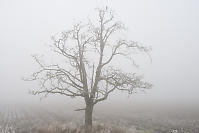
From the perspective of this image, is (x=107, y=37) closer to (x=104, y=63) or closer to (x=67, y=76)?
(x=104, y=63)

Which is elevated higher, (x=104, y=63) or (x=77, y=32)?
(x=77, y=32)

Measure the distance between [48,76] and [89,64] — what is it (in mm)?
3102

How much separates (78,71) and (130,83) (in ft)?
13.3

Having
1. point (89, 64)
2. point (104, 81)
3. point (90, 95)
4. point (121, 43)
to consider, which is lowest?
point (90, 95)

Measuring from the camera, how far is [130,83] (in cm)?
1555

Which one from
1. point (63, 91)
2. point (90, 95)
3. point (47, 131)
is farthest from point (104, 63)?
point (47, 131)

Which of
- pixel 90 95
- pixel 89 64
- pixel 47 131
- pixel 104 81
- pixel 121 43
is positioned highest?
pixel 121 43

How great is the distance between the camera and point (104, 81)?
16.8 meters

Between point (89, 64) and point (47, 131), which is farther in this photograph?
point (89, 64)

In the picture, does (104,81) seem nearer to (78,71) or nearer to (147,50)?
(78,71)

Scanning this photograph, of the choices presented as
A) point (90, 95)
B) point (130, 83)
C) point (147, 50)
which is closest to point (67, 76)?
point (90, 95)

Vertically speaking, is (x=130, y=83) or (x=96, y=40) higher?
(x=96, y=40)

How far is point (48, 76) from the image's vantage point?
648 inches

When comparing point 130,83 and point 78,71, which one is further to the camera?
point 78,71
